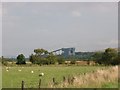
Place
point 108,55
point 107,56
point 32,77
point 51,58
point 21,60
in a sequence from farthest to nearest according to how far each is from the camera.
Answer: point 51,58 → point 21,60 → point 107,56 → point 108,55 → point 32,77

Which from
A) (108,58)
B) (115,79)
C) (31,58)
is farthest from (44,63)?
(115,79)

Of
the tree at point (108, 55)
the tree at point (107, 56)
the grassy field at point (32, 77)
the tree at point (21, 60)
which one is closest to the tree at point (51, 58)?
the tree at point (21, 60)

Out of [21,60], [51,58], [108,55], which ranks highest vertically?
[108,55]

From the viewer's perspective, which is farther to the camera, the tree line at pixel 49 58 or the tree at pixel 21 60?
the tree at pixel 21 60

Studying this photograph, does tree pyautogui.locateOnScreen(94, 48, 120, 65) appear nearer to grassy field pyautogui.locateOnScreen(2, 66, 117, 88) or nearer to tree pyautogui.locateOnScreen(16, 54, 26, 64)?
tree pyautogui.locateOnScreen(16, 54, 26, 64)

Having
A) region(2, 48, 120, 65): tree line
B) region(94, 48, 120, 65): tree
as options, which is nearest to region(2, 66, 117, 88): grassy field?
region(94, 48, 120, 65): tree

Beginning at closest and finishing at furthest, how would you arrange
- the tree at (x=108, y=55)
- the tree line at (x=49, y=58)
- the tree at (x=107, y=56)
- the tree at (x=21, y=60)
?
the tree at (x=107, y=56)
the tree at (x=108, y=55)
the tree line at (x=49, y=58)
the tree at (x=21, y=60)

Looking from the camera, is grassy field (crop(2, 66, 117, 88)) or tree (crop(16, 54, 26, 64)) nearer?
grassy field (crop(2, 66, 117, 88))

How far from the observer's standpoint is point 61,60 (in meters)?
147

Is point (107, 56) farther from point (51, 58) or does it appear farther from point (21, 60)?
point (21, 60)

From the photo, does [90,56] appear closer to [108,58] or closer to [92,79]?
[108,58]

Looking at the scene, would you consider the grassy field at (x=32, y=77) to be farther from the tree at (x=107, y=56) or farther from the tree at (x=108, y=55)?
the tree at (x=108, y=55)

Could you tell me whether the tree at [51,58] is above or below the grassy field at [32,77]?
above

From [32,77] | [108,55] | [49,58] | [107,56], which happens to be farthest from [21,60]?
[32,77]
